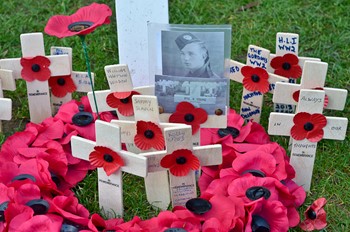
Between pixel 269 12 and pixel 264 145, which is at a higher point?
pixel 269 12

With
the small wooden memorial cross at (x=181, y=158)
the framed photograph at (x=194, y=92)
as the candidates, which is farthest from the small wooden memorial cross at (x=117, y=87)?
the small wooden memorial cross at (x=181, y=158)

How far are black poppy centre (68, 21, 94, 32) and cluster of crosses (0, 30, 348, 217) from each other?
15cm

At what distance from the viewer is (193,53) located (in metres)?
2.25

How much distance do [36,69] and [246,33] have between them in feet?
3.79

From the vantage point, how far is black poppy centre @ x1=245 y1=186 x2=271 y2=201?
6.57 ft

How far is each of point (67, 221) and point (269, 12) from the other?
5.96 ft

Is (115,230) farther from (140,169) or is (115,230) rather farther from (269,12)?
(269,12)

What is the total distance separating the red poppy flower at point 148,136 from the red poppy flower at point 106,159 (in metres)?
0.11

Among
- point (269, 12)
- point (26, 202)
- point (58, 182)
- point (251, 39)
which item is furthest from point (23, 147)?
point (269, 12)

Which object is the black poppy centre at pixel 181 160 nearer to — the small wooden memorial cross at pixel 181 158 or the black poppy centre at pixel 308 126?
the small wooden memorial cross at pixel 181 158

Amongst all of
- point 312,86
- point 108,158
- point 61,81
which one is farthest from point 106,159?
point 312,86

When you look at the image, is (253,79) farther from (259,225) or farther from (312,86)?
(259,225)

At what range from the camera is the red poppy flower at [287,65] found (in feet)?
8.27

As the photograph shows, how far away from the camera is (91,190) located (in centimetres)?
230
